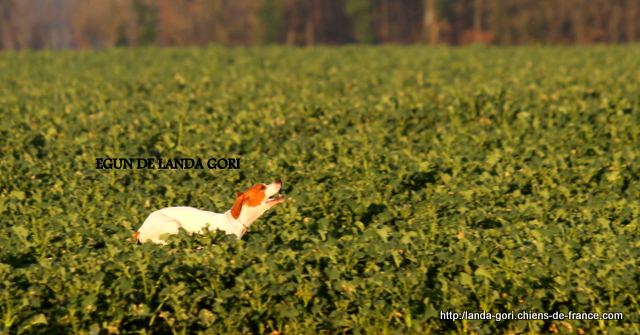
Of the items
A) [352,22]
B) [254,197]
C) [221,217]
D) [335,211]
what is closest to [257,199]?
[254,197]

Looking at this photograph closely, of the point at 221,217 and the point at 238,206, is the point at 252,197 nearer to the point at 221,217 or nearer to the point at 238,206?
the point at 238,206

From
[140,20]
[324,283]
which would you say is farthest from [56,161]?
[140,20]

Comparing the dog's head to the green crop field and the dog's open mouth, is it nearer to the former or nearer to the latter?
the dog's open mouth

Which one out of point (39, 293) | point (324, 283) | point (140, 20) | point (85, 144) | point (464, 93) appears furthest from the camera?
point (140, 20)

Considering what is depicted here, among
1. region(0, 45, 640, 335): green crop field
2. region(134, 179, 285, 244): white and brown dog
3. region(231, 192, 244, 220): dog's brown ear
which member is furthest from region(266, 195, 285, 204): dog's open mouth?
region(0, 45, 640, 335): green crop field

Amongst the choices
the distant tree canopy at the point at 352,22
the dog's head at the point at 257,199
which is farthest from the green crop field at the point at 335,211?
the distant tree canopy at the point at 352,22

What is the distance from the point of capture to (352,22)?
80.0 meters

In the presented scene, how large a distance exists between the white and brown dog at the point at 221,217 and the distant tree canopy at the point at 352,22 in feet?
210

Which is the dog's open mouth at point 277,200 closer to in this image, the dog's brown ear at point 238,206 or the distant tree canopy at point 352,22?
the dog's brown ear at point 238,206

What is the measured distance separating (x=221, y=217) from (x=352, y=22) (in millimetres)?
74173

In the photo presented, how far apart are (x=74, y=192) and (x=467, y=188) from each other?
16.1ft

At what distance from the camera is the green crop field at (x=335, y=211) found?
6.59 m

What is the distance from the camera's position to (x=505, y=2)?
7469cm

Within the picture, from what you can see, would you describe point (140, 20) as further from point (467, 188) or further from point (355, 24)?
point (467, 188)
